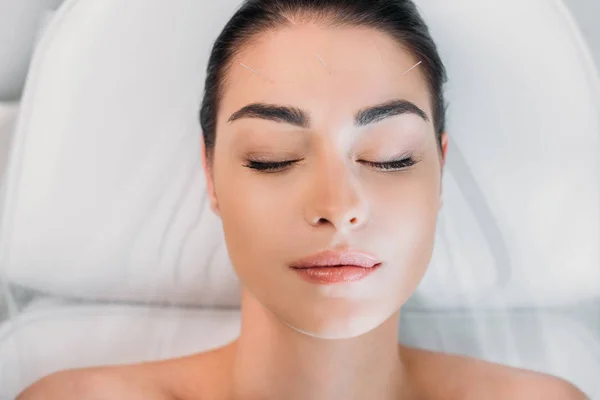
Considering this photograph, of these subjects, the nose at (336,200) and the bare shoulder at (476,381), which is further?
the bare shoulder at (476,381)

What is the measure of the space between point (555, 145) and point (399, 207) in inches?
14.5

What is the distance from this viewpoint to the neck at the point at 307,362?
77 cm

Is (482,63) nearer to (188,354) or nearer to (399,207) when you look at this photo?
(399,207)

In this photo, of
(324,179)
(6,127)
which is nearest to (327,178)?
(324,179)

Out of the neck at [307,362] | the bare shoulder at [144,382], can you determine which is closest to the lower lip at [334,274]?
the neck at [307,362]

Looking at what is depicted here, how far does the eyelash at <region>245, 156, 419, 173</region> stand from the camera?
0.71m

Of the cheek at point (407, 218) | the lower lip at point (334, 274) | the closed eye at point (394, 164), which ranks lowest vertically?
the lower lip at point (334, 274)

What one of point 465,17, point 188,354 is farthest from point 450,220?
point 188,354

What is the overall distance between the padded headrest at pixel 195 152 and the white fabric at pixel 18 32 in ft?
0.23

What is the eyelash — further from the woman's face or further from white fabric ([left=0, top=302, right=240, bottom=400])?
white fabric ([left=0, top=302, right=240, bottom=400])

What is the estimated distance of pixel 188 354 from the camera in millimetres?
966

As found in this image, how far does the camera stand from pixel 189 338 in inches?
38.9

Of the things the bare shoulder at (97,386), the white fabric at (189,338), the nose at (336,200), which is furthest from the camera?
the white fabric at (189,338)

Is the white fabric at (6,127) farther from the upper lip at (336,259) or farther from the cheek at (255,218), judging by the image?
the upper lip at (336,259)
